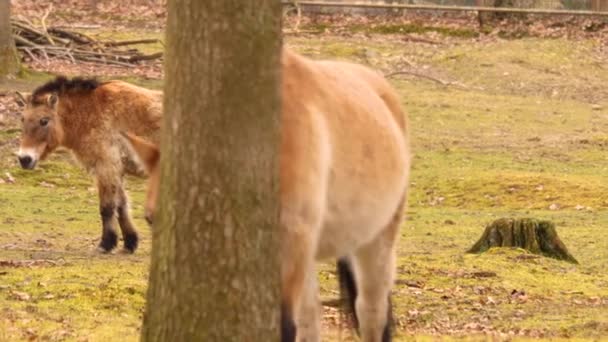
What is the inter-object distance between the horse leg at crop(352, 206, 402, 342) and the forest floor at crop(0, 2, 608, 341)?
2.00ft

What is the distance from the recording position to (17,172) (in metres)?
17.1

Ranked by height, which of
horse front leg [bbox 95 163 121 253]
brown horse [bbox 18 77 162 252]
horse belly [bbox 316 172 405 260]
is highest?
horse belly [bbox 316 172 405 260]

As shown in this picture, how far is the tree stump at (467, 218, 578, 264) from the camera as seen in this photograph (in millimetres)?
12625

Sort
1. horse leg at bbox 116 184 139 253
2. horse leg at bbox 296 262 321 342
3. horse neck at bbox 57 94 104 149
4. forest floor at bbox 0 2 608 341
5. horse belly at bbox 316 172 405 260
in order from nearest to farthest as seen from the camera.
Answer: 1. horse belly at bbox 316 172 405 260
2. horse leg at bbox 296 262 321 342
3. forest floor at bbox 0 2 608 341
4. horse leg at bbox 116 184 139 253
5. horse neck at bbox 57 94 104 149

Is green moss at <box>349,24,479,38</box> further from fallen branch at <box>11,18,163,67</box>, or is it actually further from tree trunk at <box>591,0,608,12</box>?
fallen branch at <box>11,18,163,67</box>

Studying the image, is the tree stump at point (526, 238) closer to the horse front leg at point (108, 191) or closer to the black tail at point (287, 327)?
the horse front leg at point (108, 191)

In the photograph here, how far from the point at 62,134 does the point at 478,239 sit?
3951mm

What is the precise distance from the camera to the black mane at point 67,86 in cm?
1331

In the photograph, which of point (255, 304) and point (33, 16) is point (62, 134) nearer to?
point (255, 304)

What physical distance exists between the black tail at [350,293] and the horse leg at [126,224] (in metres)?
5.45

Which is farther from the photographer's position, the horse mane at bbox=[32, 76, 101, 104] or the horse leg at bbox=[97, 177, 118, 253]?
the horse mane at bbox=[32, 76, 101, 104]

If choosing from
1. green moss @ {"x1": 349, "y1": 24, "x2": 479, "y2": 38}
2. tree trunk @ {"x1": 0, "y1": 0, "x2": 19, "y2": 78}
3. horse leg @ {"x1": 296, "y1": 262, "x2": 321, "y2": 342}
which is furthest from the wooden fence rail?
horse leg @ {"x1": 296, "y1": 262, "x2": 321, "y2": 342}

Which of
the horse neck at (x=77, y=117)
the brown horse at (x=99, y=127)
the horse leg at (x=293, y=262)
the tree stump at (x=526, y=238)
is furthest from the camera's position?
the horse neck at (x=77, y=117)

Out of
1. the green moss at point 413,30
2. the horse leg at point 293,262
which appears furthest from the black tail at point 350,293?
the green moss at point 413,30
